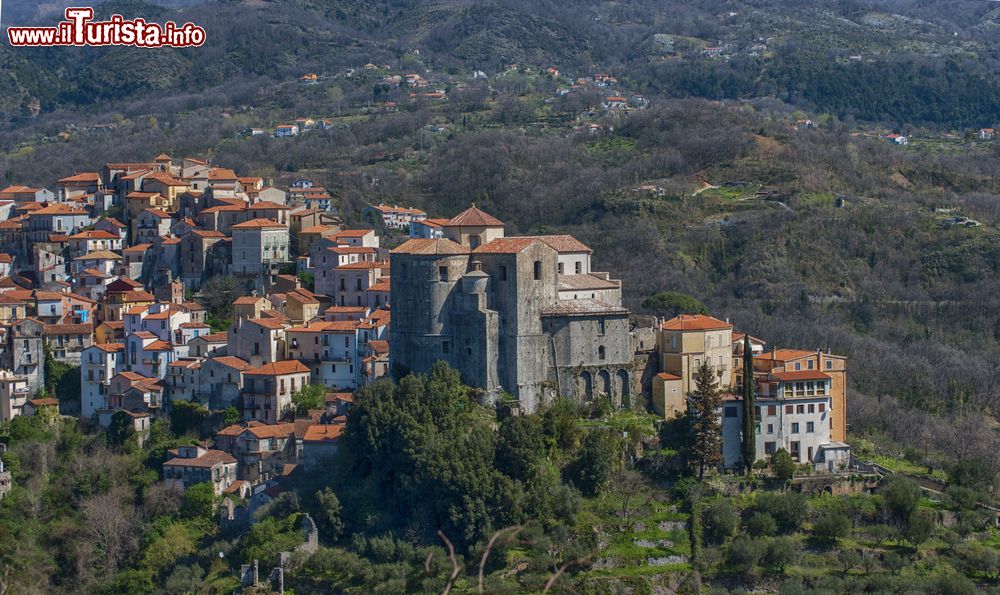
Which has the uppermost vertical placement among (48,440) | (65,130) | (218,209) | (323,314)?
(65,130)

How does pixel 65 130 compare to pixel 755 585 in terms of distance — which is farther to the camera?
pixel 65 130

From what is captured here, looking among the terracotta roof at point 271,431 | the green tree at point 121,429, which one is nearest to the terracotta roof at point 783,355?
the terracotta roof at point 271,431

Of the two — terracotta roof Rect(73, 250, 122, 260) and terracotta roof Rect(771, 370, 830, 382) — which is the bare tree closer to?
terracotta roof Rect(73, 250, 122, 260)

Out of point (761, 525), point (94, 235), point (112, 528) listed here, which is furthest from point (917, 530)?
point (94, 235)

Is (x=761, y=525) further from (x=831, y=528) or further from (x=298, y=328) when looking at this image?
(x=298, y=328)

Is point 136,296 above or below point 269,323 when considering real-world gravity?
above

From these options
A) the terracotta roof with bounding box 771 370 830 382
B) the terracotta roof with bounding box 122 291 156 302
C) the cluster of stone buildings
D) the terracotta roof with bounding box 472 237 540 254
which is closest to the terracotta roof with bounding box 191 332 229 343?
the cluster of stone buildings

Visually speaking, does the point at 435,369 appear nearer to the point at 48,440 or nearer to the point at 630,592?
the point at 630,592

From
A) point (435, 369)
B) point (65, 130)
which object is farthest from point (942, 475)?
point (65, 130)

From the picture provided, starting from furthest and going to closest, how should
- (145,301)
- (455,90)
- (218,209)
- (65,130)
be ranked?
(455,90)
(65,130)
(218,209)
(145,301)
